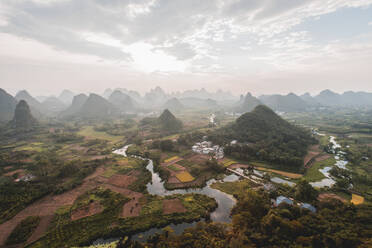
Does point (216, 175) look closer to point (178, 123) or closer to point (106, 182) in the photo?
point (106, 182)

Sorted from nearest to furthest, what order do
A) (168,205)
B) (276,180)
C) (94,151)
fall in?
(168,205) → (276,180) → (94,151)

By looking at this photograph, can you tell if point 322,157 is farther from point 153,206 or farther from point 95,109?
point 95,109

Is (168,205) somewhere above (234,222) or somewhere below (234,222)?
below

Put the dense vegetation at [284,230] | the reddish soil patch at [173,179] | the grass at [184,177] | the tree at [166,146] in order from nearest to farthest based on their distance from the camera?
the dense vegetation at [284,230], the reddish soil patch at [173,179], the grass at [184,177], the tree at [166,146]

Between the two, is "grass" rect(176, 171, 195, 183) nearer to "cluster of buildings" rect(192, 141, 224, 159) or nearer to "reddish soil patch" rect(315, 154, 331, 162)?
"cluster of buildings" rect(192, 141, 224, 159)

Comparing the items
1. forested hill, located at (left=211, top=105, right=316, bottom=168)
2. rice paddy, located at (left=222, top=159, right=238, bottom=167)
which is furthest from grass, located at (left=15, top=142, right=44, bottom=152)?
forested hill, located at (left=211, top=105, right=316, bottom=168)

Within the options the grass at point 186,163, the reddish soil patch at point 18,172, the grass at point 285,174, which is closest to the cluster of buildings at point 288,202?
the grass at point 285,174

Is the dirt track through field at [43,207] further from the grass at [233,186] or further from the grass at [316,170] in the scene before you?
the grass at [316,170]

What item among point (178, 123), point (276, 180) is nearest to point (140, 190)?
point (276, 180)
